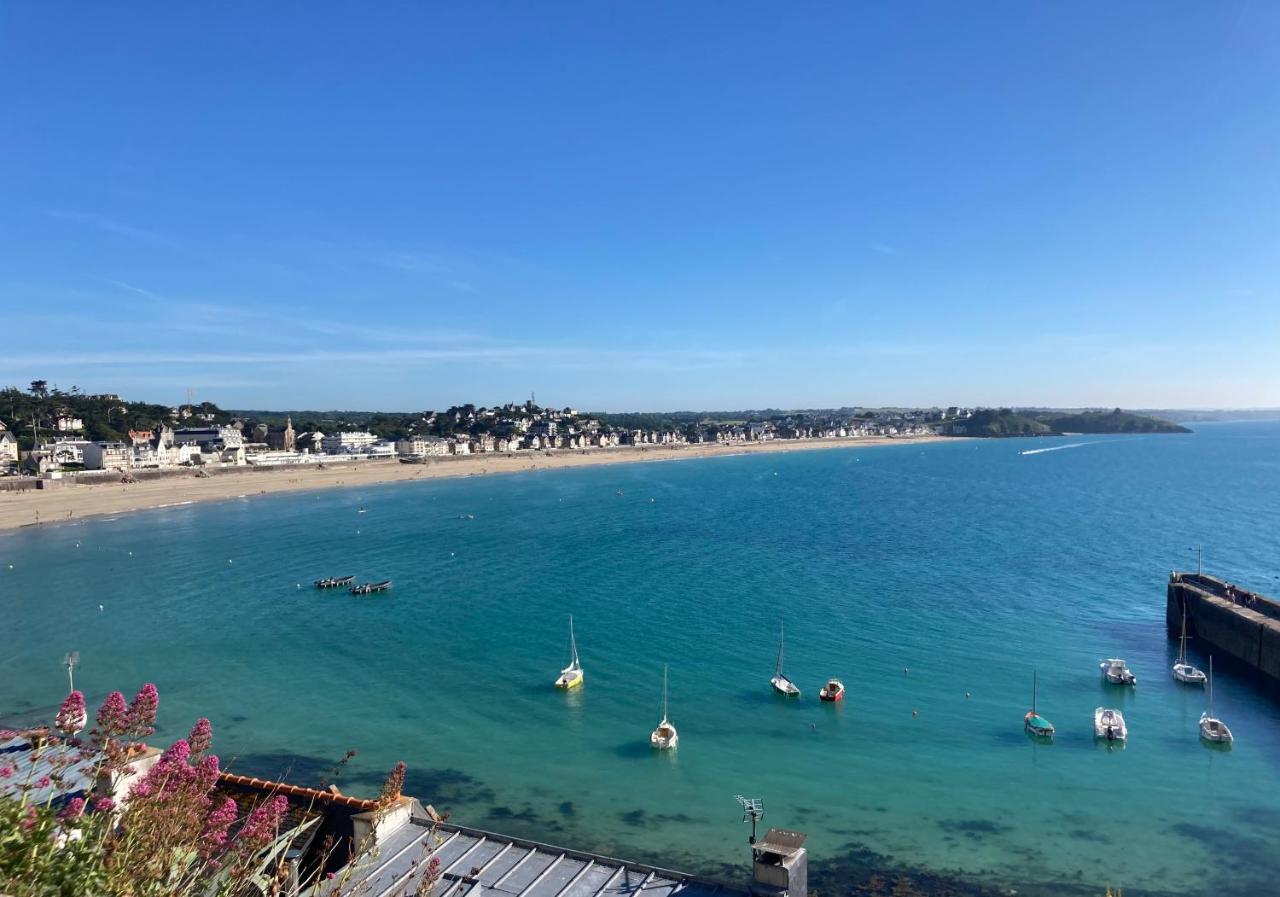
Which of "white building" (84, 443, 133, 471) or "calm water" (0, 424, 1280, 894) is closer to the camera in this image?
"calm water" (0, 424, 1280, 894)

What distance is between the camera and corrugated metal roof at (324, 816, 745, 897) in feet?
36.1

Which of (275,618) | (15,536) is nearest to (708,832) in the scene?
(275,618)

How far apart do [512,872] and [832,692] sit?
729 inches

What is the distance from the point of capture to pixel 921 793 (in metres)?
21.1

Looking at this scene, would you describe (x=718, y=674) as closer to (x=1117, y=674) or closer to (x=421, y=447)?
(x=1117, y=674)

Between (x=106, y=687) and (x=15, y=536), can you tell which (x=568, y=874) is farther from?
(x=15, y=536)

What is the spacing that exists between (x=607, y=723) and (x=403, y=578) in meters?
28.4

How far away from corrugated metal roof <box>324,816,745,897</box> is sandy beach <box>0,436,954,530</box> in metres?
80.9

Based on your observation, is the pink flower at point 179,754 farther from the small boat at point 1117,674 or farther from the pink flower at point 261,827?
the small boat at point 1117,674

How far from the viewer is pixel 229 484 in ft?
363

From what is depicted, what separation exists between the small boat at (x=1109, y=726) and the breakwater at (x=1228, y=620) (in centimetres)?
963

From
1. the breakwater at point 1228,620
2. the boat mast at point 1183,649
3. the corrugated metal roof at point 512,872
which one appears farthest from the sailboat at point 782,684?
the breakwater at point 1228,620

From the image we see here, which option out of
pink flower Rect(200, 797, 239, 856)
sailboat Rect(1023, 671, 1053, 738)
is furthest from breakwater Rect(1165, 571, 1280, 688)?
pink flower Rect(200, 797, 239, 856)

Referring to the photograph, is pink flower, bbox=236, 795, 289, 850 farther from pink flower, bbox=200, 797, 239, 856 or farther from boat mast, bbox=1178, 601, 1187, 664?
boat mast, bbox=1178, 601, 1187, 664
